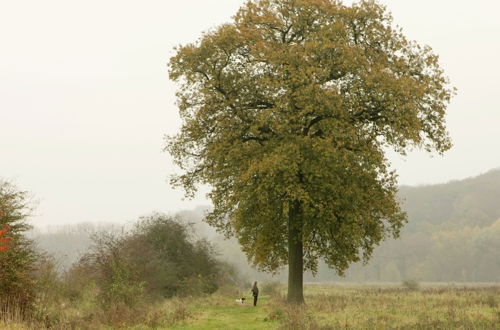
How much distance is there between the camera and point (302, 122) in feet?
79.5

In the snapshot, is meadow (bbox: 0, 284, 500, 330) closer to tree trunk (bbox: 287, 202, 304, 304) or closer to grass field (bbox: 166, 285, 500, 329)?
grass field (bbox: 166, 285, 500, 329)

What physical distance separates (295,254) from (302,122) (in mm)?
7484

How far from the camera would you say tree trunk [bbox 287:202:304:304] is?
25828 mm

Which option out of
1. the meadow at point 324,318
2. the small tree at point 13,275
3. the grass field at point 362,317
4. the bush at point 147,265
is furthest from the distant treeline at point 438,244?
the small tree at point 13,275

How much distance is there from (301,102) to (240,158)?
14.2 feet

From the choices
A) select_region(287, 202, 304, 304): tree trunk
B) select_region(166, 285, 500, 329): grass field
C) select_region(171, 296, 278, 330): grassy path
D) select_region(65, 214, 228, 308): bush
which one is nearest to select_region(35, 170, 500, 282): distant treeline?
select_region(65, 214, 228, 308): bush

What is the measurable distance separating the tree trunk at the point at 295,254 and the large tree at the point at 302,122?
0.19ft

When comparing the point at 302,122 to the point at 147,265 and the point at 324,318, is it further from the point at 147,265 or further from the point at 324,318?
the point at 147,265

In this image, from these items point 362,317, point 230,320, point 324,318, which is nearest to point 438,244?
point 230,320

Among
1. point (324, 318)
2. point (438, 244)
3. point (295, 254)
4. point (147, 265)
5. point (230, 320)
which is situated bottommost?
point (230, 320)

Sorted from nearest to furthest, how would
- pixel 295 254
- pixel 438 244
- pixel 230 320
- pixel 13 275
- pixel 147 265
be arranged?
pixel 13 275, pixel 230 320, pixel 295 254, pixel 147 265, pixel 438 244

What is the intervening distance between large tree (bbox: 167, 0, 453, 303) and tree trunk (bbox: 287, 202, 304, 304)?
0.06 m

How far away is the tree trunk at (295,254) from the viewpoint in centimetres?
2583

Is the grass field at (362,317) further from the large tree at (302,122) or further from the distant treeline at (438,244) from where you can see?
the distant treeline at (438,244)
